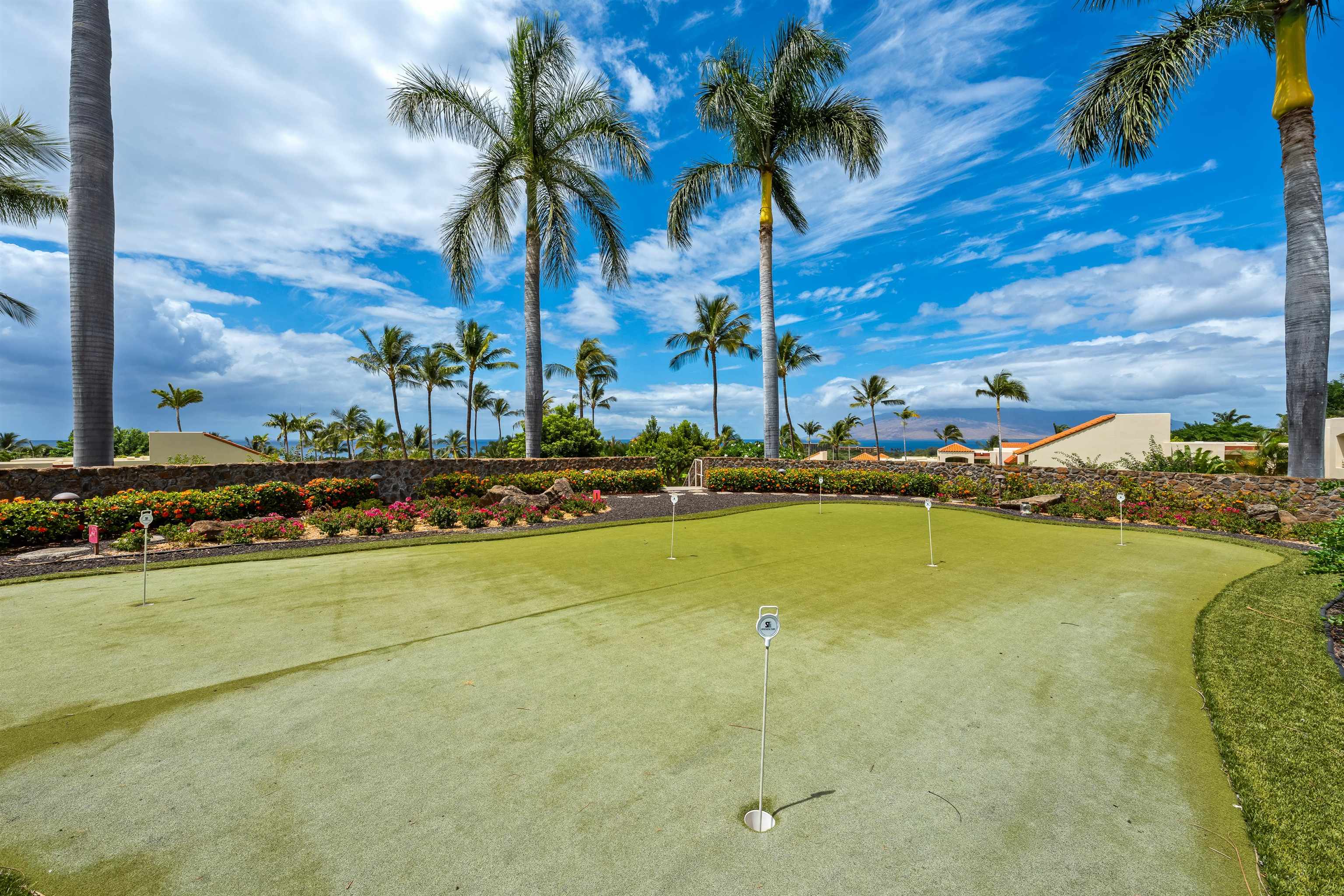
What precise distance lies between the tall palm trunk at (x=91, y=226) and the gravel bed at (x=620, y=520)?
5212 mm

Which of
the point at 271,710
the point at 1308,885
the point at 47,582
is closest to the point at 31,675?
the point at 271,710

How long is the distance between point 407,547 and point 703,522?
6645 millimetres

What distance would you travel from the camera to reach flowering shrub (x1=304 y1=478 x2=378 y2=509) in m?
12.9

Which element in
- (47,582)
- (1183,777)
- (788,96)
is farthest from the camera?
Result: (788,96)

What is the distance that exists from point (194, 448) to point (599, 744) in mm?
29192

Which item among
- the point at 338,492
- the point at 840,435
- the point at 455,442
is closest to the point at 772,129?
the point at 338,492

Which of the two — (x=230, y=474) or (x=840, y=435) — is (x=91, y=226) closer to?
(x=230, y=474)

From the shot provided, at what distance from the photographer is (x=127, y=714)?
345 cm

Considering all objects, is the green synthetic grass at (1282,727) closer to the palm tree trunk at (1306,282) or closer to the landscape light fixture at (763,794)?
the landscape light fixture at (763,794)

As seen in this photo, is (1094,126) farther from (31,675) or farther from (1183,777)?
(31,675)

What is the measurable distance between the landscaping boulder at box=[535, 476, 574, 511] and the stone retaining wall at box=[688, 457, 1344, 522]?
7724 mm

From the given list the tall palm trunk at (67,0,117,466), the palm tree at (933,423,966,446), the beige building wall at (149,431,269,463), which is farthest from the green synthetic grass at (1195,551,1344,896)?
the palm tree at (933,423,966,446)

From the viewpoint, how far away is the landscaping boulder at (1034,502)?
14.8 meters

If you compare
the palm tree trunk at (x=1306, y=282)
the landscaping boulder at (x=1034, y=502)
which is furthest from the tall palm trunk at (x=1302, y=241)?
the landscaping boulder at (x=1034, y=502)
